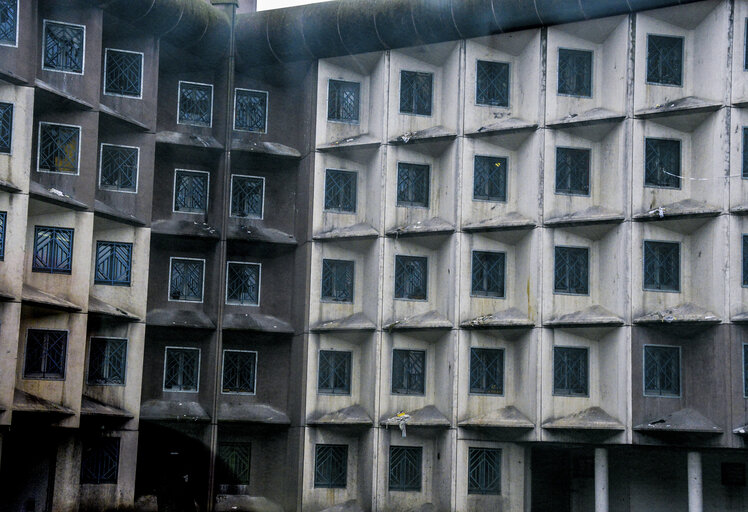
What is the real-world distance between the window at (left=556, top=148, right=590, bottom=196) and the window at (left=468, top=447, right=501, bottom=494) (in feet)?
28.7

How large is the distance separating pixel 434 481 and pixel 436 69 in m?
13.7

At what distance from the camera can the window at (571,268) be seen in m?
35.2

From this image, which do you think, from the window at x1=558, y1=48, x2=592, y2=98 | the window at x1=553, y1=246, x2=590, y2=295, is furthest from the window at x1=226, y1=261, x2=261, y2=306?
the window at x1=558, y1=48, x2=592, y2=98

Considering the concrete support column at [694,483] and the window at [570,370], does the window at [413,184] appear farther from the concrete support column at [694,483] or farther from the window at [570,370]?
the concrete support column at [694,483]

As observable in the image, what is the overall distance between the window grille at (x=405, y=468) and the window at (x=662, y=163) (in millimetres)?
11416

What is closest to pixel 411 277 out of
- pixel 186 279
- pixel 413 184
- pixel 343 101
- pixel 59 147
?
pixel 413 184

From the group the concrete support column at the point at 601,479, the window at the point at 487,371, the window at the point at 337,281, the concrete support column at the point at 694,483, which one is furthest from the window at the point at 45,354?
the concrete support column at the point at 694,483

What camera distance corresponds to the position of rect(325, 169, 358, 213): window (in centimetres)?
3781

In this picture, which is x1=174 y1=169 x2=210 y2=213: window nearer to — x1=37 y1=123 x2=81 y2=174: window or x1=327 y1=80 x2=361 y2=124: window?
x1=327 y1=80 x2=361 y2=124: window

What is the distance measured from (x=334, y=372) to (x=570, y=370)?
7873 mm

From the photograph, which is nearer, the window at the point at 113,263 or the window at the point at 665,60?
the window at the point at 665,60

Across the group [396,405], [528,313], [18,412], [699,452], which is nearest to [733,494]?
[699,452]

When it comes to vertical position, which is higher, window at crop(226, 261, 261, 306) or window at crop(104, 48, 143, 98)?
window at crop(104, 48, 143, 98)

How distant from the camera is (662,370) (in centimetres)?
3369
